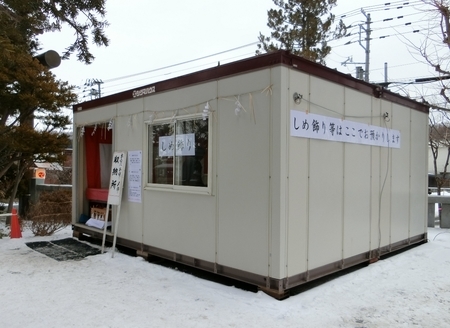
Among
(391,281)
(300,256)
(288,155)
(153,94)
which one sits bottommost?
(391,281)

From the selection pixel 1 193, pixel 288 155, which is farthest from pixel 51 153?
pixel 288 155

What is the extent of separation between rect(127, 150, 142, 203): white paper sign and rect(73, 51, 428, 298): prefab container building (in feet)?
0.08

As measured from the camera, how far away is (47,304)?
4305 mm

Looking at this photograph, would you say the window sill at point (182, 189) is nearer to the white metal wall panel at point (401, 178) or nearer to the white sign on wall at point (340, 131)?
the white sign on wall at point (340, 131)

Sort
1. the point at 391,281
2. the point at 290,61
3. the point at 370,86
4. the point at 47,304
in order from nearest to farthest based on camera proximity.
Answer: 1. the point at 47,304
2. the point at 290,61
3. the point at 391,281
4. the point at 370,86

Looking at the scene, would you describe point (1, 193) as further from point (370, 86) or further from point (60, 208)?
point (370, 86)

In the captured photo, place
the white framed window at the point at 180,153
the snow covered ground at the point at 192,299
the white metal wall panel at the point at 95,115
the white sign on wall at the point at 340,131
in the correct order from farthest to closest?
the white metal wall panel at the point at 95,115
the white framed window at the point at 180,153
the white sign on wall at the point at 340,131
the snow covered ground at the point at 192,299

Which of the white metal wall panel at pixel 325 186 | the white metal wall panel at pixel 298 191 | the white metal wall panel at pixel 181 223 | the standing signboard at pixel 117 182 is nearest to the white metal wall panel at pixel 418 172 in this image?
the white metal wall panel at pixel 325 186

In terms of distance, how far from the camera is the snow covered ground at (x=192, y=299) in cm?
391

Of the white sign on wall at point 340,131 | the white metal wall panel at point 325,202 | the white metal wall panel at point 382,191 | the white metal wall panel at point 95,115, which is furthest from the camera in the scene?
the white metal wall panel at point 95,115

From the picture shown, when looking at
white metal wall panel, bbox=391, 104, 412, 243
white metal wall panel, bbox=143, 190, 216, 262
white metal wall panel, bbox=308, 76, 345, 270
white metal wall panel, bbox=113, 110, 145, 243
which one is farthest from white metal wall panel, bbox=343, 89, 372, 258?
white metal wall panel, bbox=113, 110, 145, 243

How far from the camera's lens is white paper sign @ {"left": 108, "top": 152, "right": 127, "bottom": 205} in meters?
6.64

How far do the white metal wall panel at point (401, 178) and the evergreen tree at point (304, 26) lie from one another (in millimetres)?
7795

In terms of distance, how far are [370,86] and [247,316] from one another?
13.7ft
